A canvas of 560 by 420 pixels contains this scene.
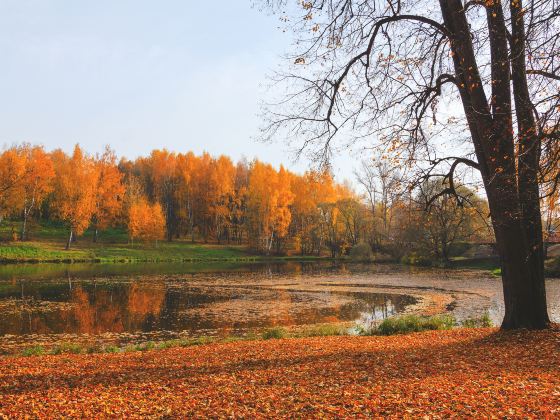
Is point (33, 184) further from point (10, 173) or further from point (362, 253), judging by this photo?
point (362, 253)

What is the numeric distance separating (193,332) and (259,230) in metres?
46.3

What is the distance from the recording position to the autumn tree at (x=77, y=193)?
50.0 metres

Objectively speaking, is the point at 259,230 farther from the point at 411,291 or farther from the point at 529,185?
the point at 529,185

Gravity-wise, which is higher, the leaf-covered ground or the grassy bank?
the grassy bank

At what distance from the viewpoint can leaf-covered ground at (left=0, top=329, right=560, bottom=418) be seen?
16.9 feet

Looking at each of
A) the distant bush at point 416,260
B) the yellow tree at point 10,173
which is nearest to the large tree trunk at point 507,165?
the distant bush at point 416,260

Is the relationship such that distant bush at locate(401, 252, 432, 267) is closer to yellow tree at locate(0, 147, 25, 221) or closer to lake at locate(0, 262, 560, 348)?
lake at locate(0, 262, 560, 348)

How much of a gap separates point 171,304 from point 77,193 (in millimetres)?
35999

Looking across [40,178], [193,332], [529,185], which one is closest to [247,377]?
[529,185]

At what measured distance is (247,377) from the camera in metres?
6.72

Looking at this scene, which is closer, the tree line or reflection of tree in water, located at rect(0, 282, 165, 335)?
reflection of tree in water, located at rect(0, 282, 165, 335)

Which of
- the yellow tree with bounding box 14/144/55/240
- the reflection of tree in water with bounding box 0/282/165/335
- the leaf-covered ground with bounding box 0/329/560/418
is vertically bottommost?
the reflection of tree in water with bounding box 0/282/165/335

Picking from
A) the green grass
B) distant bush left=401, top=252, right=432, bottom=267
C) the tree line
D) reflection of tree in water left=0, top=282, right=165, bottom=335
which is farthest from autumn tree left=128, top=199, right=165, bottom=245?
the green grass

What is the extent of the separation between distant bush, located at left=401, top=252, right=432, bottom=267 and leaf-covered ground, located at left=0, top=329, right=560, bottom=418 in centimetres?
3992
